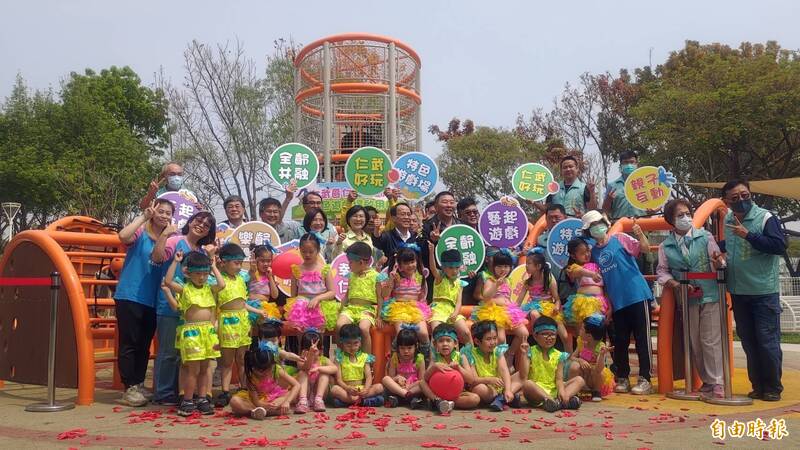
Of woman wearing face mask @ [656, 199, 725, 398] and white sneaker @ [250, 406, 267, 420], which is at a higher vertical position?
woman wearing face mask @ [656, 199, 725, 398]

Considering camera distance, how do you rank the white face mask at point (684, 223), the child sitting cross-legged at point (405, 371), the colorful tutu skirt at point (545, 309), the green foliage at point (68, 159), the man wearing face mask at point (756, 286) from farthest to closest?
the green foliage at point (68, 159) < the colorful tutu skirt at point (545, 309) < the white face mask at point (684, 223) < the man wearing face mask at point (756, 286) < the child sitting cross-legged at point (405, 371)

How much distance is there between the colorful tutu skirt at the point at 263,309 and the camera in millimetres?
5832

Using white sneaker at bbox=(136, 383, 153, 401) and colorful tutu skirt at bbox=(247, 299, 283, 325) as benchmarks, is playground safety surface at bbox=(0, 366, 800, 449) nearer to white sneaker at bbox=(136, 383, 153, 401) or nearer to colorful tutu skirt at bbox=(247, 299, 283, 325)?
white sneaker at bbox=(136, 383, 153, 401)

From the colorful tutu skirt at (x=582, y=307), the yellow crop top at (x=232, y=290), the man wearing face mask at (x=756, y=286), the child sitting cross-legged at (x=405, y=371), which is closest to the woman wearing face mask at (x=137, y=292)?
the yellow crop top at (x=232, y=290)

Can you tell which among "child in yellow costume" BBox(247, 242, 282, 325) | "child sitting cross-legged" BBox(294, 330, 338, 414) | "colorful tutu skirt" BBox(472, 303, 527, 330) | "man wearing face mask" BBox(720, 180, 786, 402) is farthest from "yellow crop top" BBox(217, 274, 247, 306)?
"man wearing face mask" BBox(720, 180, 786, 402)

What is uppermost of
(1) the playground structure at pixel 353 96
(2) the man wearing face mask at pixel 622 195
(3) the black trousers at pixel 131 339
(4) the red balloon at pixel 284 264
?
(1) the playground structure at pixel 353 96

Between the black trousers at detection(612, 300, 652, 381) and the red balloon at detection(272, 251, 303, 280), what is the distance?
319 centimetres

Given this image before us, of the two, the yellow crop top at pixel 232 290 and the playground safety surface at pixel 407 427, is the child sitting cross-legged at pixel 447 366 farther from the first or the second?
the yellow crop top at pixel 232 290

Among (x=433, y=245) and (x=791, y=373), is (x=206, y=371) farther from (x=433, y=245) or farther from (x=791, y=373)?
(x=791, y=373)

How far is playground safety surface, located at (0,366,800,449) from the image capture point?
4199mm

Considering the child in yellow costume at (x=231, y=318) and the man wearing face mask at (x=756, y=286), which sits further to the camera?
the man wearing face mask at (x=756, y=286)

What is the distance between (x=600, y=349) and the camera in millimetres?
5754

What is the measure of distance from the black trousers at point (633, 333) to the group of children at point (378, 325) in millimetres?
259

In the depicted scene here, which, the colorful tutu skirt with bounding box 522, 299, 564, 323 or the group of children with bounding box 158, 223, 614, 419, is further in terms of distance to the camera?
the colorful tutu skirt with bounding box 522, 299, 564, 323
